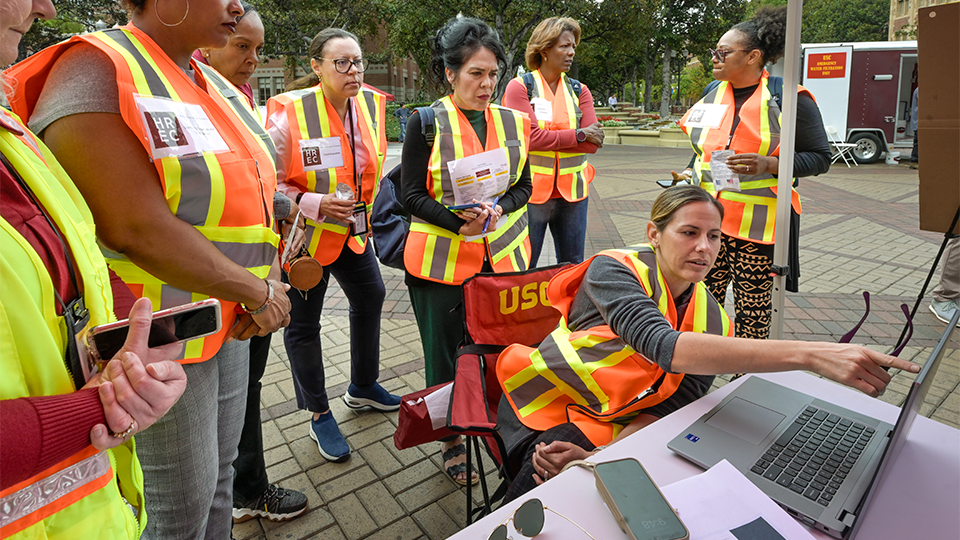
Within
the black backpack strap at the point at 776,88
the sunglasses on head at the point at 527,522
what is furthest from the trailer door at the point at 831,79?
the sunglasses on head at the point at 527,522

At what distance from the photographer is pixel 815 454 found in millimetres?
1301

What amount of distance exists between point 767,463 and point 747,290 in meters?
1.84

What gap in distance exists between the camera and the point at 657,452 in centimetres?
133

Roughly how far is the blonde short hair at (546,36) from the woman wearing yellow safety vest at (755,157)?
97cm

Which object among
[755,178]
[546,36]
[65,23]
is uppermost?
[65,23]

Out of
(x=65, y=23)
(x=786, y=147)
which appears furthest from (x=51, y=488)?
(x=65, y=23)


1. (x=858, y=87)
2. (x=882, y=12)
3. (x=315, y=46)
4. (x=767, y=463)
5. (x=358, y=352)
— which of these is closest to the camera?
(x=767, y=463)

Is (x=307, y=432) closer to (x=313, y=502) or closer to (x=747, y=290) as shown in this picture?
(x=313, y=502)

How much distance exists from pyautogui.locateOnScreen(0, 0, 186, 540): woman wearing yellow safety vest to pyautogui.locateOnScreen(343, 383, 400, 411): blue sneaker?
2.14 meters

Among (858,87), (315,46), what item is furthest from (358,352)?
(858,87)

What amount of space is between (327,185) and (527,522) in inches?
80.9

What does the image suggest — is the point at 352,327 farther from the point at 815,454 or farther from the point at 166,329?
the point at 815,454

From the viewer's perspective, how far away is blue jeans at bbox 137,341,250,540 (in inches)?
53.4

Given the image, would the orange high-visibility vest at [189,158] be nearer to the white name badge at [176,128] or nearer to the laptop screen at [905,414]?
the white name badge at [176,128]
